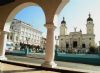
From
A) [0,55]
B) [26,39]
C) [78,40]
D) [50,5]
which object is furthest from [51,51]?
[78,40]

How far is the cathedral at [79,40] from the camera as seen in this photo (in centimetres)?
5175

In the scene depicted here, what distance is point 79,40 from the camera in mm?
53531

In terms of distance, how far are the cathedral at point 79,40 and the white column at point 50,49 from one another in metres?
45.1

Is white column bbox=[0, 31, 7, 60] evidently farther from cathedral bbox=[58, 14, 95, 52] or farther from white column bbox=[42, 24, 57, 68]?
cathedral bbox=[58, 14, 95, 52]

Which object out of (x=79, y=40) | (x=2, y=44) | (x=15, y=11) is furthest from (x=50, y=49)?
(x=79, y=40)

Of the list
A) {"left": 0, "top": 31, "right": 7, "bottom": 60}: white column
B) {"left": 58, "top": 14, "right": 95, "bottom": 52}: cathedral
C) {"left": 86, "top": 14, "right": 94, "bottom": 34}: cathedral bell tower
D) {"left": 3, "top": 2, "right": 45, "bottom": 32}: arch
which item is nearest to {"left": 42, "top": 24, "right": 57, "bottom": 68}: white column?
{"left": 3, "top": 2, "right": 45, "bottom": 32}: arch

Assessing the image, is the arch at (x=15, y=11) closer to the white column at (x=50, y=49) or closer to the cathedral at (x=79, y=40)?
the white column at (x=50, y=49)

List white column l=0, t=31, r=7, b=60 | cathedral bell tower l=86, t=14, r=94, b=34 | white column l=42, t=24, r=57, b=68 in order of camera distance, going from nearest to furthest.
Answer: white column l=42, t=24, r=57, b=68, white column l=0, t=31, r=7, b=60, cathedral bell tower l=86, t=14, r=94, b=34

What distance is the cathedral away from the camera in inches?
2037

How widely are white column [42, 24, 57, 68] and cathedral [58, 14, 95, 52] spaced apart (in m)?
45.1

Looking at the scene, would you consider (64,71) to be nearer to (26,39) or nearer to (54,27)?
(54,27)

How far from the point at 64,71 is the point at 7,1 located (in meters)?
4.86

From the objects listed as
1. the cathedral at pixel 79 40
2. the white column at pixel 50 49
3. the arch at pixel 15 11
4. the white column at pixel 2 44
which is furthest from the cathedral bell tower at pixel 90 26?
the white column at pixel 50 49

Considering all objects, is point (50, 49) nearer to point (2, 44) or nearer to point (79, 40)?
point (2, 44)
